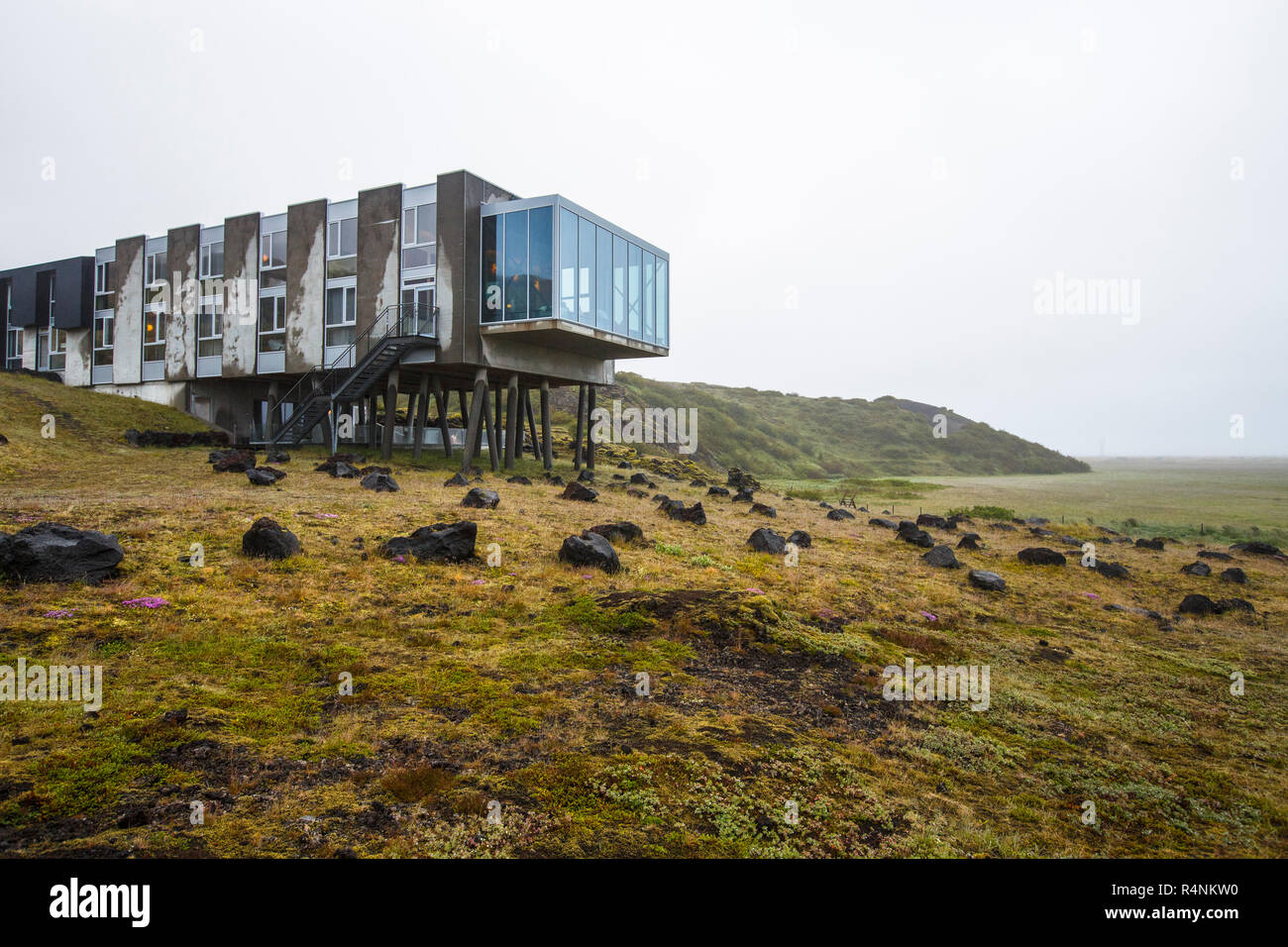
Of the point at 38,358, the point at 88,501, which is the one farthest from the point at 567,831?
the point at 38,358

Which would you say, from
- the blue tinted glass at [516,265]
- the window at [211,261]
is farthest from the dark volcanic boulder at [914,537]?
the window at [211,261]

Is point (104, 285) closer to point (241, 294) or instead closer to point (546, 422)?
point (241, 294)

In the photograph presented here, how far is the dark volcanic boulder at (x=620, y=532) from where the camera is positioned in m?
15.3

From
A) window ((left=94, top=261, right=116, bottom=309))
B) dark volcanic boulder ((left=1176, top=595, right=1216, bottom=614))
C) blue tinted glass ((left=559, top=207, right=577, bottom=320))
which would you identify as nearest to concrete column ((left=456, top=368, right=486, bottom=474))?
blue tinted glass ((left=559, top=207, right=577, bottom=320))

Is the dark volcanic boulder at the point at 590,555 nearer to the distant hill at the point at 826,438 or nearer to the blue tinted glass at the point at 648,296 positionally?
the blue tinted glass at the point at 648,296

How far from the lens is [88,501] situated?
14.1 metres

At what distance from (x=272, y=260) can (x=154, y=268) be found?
9.78 metres

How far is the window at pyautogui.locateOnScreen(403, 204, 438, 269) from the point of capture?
2836 cm

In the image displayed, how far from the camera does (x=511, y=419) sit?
34.2 metres

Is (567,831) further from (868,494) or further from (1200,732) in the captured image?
(868,494)

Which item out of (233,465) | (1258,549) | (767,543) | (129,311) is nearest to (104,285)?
(129,311)

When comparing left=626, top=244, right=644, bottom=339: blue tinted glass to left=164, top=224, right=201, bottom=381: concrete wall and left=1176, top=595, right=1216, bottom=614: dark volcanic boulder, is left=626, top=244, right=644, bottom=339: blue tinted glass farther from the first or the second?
left=164, top=224, right=201, bottom=381: concrete wall
